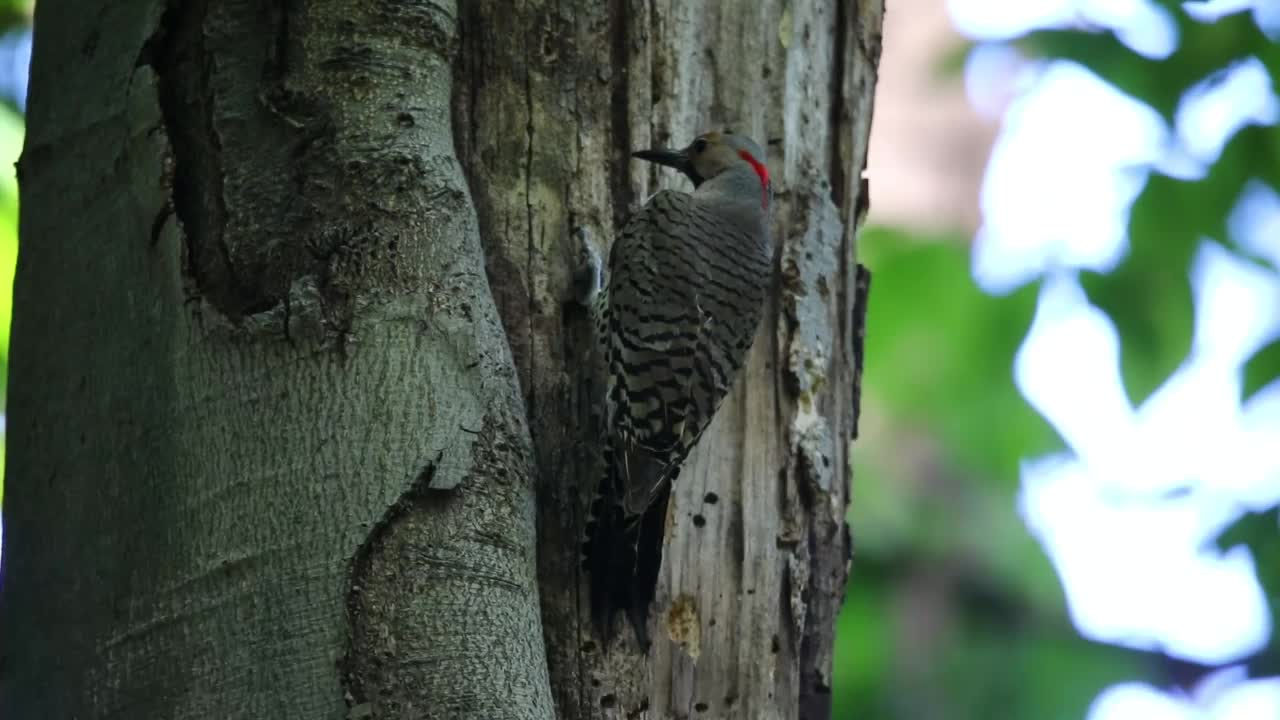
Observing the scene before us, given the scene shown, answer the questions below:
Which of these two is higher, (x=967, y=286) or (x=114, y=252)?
(x=967, y=286)

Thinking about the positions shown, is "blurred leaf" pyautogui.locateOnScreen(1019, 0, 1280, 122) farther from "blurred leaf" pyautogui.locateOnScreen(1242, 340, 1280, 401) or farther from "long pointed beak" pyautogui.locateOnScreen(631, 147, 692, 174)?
"long pointed beak" pyautogui.locateOnScreen(631, 147, 692, 174)

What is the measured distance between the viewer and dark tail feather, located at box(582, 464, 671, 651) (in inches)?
99.6

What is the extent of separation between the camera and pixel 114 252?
92.1 inches

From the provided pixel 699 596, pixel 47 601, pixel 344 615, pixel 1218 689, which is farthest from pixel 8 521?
pixel 1218 689

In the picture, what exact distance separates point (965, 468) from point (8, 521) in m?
5.35

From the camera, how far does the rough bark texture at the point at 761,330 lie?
8.84 ft

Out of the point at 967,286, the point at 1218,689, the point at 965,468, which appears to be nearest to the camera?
the point at 1218,689

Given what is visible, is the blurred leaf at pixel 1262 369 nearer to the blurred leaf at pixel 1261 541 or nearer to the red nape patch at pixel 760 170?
the blurred leaf at pixel 1261 541

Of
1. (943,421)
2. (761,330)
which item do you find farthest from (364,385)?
(943,421)

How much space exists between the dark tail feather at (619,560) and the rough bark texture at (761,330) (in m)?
0.04

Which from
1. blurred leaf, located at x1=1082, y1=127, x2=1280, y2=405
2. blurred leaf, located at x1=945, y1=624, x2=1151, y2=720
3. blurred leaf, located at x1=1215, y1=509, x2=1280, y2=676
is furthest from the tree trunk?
blurred leaf, located at x1=945, y1=624, x2=1151, y2=720

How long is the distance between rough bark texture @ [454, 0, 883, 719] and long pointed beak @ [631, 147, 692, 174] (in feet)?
0.08

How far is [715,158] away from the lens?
129 inches

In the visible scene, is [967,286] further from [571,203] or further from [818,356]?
[571,203]
